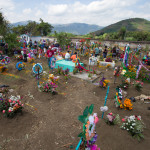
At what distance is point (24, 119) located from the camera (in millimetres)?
4613

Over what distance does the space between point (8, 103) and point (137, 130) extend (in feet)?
15.6

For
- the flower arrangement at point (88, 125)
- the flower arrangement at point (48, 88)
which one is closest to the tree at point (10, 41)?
the flower arrangement at point (48, 88)

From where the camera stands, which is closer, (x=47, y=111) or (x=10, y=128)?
(x=10, y=128)

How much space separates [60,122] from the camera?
4691 millimetres

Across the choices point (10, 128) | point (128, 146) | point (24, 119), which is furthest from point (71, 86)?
point (128, 146)

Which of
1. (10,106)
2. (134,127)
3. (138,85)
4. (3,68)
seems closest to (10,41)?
(3,68)

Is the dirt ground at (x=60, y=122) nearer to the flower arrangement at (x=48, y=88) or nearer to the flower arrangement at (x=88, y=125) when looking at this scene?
the flower arrangement at (x=48, y=88)

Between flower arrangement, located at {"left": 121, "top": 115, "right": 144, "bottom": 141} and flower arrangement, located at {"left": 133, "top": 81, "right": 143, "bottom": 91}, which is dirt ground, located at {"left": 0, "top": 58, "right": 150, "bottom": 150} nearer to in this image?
flower arrangement, located at {"left": 121, "top": 115, "right": 144, "bottom": 141}

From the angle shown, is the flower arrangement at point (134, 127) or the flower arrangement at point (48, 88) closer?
the flower arrangement at point (134, 127)

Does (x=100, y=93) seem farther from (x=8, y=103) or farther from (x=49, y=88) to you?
(x=8, y=103)

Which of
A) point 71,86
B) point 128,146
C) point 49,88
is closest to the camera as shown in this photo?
point 128,146

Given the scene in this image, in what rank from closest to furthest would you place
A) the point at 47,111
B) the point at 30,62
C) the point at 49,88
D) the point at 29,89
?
the point at 47,111 → the point at 49,88 → the point at 29,89 → the point at 30,62

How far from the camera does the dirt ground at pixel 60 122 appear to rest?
3.74 metres

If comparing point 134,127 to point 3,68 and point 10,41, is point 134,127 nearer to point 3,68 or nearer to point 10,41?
point 3,68
